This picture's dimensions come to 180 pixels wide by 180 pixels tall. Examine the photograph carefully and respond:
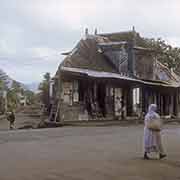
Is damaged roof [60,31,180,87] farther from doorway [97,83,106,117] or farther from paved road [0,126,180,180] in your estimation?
paved road [0,126,180,180]

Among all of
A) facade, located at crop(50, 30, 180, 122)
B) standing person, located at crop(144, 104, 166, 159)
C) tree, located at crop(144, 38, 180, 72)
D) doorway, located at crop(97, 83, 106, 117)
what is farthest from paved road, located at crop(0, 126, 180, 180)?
tree, located at crop(144, 38, 180, 72)

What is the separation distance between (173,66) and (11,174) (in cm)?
4704

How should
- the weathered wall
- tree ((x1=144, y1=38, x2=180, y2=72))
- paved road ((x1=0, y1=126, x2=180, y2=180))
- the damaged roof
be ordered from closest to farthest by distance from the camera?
1. paved road ((x1=0, y1=126, x2=180, y2=180))
2. the damaged roof
3. the weathered wall
4. tree ((x1=144, y1=38, x2=180, y2=72))

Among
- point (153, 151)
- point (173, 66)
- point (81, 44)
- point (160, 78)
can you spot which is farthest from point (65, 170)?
point (173, 66)

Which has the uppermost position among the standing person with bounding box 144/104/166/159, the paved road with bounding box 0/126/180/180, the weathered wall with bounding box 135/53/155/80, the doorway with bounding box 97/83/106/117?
the weathered wall with bounding box 135/53/155/80

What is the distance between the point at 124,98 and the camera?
39656mm

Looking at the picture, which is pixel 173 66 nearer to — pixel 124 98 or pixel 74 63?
pixel 124 98

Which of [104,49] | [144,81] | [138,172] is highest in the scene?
[104,49]

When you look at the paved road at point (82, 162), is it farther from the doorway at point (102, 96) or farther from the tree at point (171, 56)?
the tree at point (171, 56)

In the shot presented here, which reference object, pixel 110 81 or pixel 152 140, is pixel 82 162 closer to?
pixel 152 140

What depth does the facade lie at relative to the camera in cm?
3331

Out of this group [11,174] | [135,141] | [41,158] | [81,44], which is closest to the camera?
[11,174]

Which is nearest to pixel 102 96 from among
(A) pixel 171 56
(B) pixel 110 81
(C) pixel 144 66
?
(B) pixel 110 81

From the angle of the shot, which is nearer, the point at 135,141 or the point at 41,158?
the point at 41,158
